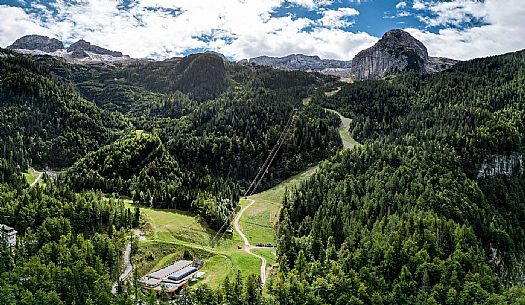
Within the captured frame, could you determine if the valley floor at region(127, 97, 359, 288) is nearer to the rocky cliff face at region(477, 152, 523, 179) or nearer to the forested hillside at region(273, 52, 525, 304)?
the forested hillside at region(273, 52, 525, 304)

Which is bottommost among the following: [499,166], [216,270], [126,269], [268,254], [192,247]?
[268,254]

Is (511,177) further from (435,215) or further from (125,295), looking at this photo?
(125,295)

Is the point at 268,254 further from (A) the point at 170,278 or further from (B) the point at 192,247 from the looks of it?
(A) the point at 170,278

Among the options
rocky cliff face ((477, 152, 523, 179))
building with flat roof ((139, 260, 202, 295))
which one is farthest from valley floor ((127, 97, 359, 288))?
rocky cliff face ((477, 152, 523, 179))

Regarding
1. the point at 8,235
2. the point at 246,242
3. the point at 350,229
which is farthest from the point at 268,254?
the point at 8,235

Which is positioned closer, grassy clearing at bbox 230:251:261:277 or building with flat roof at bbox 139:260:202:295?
building with flat roof at bbox 139:260:202:295

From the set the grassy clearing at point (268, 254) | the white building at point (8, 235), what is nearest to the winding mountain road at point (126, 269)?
the white building at point (8, 235)
